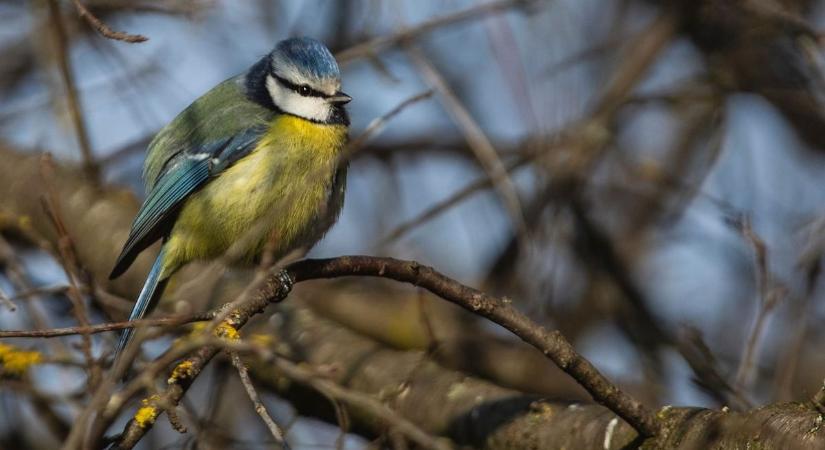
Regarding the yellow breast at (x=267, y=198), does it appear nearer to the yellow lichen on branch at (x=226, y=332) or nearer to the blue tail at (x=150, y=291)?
the blue tail at (x=150, y=291)

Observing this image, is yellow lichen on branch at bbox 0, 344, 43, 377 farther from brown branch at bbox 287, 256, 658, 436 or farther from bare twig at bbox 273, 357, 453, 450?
bare twig at bbox 273, 357, 453, 450

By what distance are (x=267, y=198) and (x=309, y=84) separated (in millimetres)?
466

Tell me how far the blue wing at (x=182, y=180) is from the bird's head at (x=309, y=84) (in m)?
0.17

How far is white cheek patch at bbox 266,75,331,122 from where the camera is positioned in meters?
3.63

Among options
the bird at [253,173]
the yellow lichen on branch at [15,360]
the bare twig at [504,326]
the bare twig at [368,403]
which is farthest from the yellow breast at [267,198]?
the bare twig at [368,403]

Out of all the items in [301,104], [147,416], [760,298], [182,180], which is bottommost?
[760,298]

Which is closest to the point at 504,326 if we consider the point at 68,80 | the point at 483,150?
the point at 483,150

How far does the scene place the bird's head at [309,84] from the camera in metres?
3.63

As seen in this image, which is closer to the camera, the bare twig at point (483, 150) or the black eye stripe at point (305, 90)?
the black eye stripe at point (305, 90)

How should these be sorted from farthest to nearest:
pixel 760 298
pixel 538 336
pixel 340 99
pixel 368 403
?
1. pixel 340 99
2. pixel 760 298
3. pixel 538 336
4. pixel 368 403

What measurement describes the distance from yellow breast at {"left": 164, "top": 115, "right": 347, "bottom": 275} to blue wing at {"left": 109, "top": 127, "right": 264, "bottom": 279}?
0.04 meters

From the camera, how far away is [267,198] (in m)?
3.47

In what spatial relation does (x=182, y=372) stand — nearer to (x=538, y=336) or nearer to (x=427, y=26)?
(x=538, y=336)

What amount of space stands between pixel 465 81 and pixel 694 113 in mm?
1260
